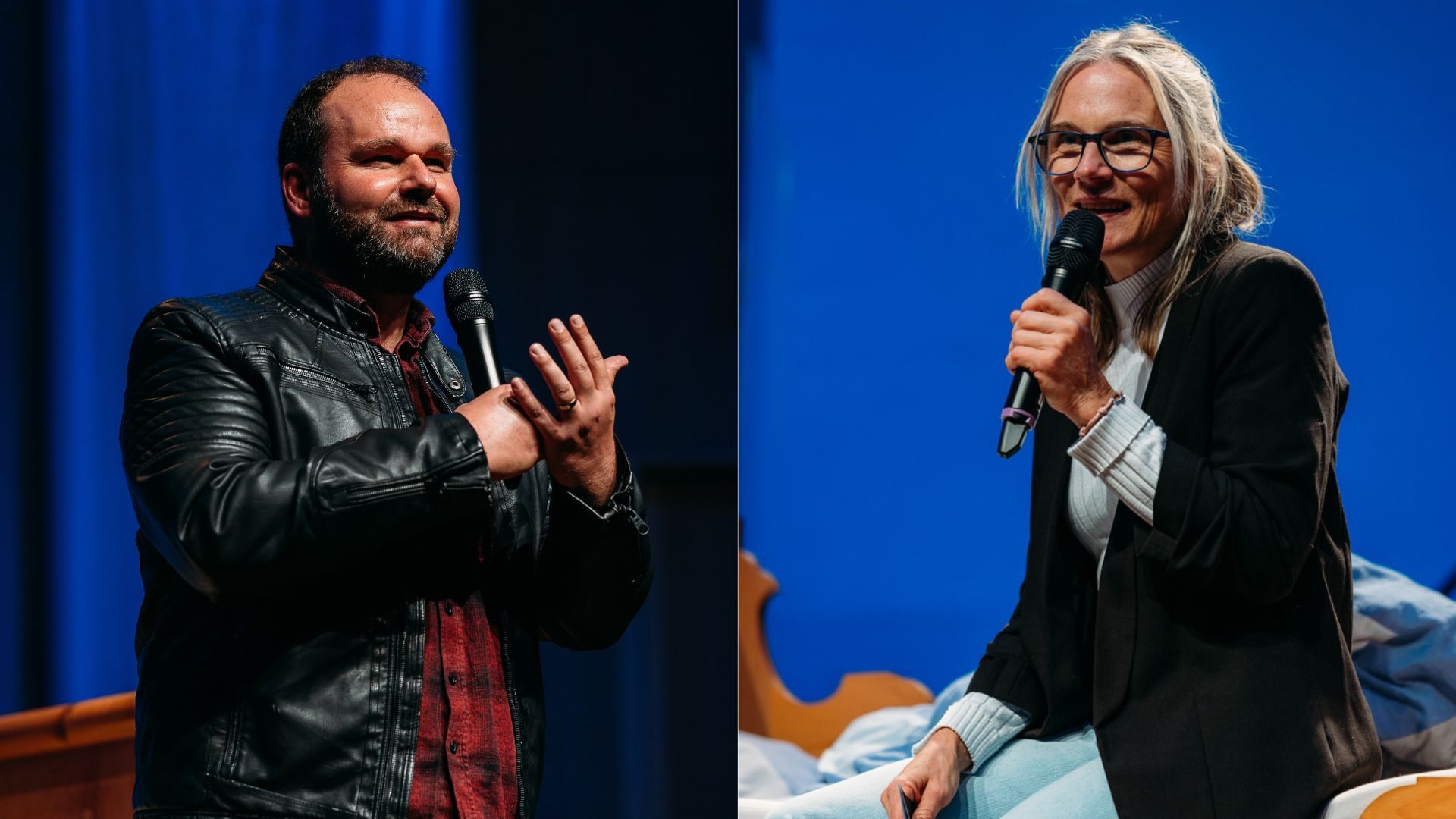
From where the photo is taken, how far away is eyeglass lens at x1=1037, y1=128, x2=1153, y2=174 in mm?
1861

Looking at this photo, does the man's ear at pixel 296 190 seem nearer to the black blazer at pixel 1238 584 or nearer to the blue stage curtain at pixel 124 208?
the blue stage curtain at pixel 124 208

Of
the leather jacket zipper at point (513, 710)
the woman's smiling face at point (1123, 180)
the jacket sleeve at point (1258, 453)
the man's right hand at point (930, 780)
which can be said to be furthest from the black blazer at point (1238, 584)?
the leather jacket zipper at point (513, 710)

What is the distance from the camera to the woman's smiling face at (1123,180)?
6.11 feet

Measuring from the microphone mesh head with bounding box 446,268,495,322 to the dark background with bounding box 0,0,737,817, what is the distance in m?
1.06

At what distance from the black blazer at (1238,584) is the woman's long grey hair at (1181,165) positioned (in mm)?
55

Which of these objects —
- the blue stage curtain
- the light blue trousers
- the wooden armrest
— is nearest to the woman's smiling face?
the light blue trousers

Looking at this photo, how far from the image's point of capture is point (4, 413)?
8.14ft

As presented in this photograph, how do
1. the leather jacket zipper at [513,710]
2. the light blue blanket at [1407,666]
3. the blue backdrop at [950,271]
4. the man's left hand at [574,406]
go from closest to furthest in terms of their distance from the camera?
1. the man's left hand at [574,406]
2. the leather jacket zipper at [513,710]
3. the light blue blanket at [1407,666]
4. the blue backdrop at [950,271]

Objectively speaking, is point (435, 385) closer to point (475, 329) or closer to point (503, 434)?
point (475, 329)

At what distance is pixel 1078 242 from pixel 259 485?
1.07 meters

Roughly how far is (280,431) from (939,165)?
1.60 metres

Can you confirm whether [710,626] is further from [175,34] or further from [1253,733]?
[175,34]

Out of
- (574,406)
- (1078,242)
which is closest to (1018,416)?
(1078,242)

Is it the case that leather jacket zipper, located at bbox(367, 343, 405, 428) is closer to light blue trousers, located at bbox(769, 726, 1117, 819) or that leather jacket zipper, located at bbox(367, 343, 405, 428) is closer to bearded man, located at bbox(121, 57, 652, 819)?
bearded man, located at bbox(121, 57, 652, 819)
